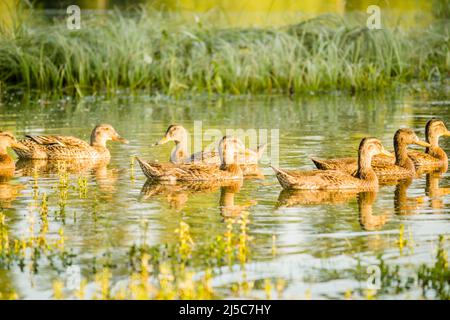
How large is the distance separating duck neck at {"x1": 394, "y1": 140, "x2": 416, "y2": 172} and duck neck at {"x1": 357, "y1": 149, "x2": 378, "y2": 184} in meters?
1.01

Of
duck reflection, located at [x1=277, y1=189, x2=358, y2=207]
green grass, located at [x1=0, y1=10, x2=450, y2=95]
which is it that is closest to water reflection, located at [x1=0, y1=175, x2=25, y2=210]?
duck reflection, located at [x1=277, y1=189, x2=358, y2=207]

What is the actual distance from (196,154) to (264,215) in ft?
12.9

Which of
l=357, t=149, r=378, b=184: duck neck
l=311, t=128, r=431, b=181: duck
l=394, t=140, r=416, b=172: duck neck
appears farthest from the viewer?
l=394, t=140, r=416, b=172: duck neck

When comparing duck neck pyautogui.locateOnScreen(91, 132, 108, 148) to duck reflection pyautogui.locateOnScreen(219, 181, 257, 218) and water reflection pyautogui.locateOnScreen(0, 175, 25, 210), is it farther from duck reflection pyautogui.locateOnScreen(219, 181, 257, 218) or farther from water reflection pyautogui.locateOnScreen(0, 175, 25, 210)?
duck reflection pyautogui.locateOnScreen(219, 181, 257, 218)

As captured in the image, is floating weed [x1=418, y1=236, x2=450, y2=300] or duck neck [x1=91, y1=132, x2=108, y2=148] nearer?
floating weed [x1=418, y1=236, x2=450, y2=300]

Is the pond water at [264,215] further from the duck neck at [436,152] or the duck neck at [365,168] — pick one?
the duck neck at [436,152]

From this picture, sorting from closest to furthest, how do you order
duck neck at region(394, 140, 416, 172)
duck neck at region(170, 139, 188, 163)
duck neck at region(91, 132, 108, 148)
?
1. duck neck at region(394, 140, 416, 172)
2. duck neck at region(170, 139, 188, 163)
3. duck neck at region(91, 132, 108, 148)

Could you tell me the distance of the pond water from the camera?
28.2 ft

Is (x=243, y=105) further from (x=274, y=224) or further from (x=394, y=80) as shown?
(x=274, y=224)

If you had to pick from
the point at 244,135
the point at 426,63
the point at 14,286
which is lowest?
the point at 14,286

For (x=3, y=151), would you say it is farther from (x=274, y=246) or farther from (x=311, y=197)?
(x=274, y=246)

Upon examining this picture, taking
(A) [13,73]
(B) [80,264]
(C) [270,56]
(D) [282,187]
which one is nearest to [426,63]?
(C) [270,56]

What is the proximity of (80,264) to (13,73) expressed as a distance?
1664 centimetres

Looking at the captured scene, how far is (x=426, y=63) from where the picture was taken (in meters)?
25.8
